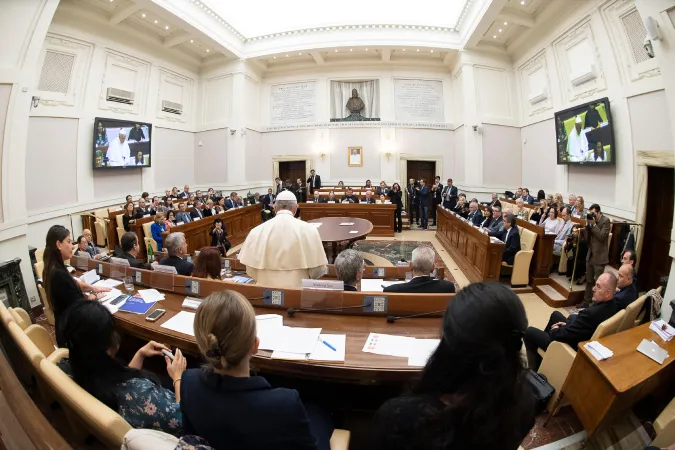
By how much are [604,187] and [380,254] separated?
482cm

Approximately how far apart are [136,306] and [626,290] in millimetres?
4048

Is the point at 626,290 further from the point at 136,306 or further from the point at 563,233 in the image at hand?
the point at 136,306

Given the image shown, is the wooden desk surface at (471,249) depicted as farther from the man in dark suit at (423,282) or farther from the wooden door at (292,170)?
the wooden door at (292,170)

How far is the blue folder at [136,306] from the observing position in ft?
7.37

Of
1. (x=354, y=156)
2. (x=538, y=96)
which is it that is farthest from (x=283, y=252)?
(x=354, y=156)

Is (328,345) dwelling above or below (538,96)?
below

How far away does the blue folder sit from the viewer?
2.25 m

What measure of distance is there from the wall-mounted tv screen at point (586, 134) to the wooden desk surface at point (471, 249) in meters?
3.02

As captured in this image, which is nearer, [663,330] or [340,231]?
[663,330]

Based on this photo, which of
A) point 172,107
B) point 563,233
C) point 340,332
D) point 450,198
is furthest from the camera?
point 172,107

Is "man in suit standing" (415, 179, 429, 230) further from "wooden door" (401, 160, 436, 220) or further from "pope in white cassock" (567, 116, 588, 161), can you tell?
"pope in white cassock" (567, 116, 588, 161)

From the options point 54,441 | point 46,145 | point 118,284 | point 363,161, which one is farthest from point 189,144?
point 54,441

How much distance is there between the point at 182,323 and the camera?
6.65ft

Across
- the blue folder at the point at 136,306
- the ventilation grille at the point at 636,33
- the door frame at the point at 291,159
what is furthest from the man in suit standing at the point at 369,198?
the blue folder at the point at 136,306
